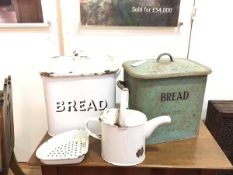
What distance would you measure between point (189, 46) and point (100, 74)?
0.62m

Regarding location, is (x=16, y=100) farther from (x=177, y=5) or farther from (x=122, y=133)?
(x=177, y=5)

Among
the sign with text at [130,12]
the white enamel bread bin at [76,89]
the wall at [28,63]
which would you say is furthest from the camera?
the wall at [28,63]

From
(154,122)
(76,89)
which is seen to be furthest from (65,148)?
(154,122)

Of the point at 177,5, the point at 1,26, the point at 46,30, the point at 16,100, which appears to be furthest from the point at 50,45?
the point at 177,5

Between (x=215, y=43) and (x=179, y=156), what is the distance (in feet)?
2.32

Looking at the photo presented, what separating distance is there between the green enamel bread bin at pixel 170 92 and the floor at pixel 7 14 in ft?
2.35

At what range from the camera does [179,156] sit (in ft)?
2.98

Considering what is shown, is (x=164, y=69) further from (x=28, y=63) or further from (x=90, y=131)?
(x=28, y=63)

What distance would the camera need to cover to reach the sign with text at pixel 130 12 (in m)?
1.20

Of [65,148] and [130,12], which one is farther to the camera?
[130,12]

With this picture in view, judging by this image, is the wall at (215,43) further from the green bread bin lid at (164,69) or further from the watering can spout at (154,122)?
the watering can spout at (154,122)

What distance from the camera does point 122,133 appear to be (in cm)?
81

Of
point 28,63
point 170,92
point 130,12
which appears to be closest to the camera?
point 170,92

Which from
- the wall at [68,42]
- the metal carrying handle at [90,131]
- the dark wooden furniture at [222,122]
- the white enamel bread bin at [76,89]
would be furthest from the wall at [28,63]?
the dark wooden furniture at [222,122]
